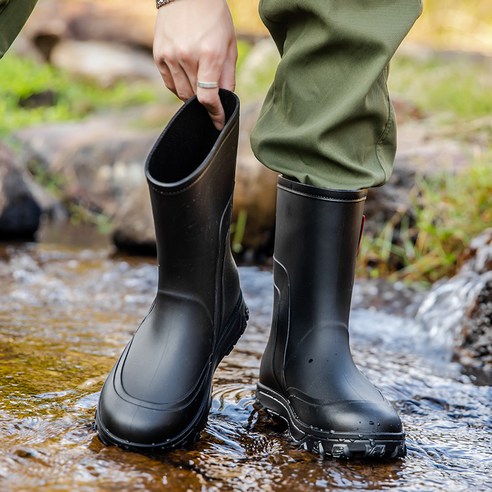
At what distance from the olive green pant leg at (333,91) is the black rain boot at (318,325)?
49mm

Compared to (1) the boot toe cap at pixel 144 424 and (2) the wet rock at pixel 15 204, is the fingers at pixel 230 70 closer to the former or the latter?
(1) the boot toe cap at pixel 144 424

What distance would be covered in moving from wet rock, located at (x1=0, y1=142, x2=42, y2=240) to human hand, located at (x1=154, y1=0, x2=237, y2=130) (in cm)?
337

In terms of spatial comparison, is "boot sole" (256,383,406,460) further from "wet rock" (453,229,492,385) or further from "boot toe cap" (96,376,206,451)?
"wet rock" (453,229,492,385)

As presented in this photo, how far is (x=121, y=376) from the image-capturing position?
55.6 inches

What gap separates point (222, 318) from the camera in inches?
60.3

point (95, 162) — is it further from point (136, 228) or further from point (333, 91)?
point (333, 91)

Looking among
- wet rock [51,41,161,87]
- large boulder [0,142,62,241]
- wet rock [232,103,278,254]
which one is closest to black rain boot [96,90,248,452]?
wet rock [232,103,278,254]

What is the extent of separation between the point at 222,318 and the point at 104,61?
9783 millimetres

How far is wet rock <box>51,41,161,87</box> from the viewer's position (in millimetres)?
10516

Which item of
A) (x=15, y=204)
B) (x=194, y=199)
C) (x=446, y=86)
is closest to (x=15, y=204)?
(x=15, y=204)

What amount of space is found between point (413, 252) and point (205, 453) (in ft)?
8.32

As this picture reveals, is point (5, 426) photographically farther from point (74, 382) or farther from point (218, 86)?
point (218, 86)

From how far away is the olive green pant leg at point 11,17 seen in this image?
1.48 metres

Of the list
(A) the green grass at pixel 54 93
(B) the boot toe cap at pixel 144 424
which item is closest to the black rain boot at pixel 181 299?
(B) the boot toe cap at pixel 144 424
